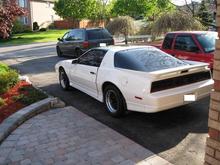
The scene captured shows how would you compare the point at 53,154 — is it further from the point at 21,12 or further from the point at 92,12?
the point at 92,12

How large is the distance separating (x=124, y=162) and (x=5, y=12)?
723cm

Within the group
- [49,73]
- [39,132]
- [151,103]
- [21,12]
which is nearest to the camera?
[151,103]

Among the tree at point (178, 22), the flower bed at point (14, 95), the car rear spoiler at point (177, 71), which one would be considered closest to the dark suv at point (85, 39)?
the tree at point (178, 22)

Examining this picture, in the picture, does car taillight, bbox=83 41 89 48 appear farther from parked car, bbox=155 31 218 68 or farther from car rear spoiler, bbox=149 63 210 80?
car rear spoiler, bbox=149 63 210 80

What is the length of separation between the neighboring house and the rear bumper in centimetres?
5237

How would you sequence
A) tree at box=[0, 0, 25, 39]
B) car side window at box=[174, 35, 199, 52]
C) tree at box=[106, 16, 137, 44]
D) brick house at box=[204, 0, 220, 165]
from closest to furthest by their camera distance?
brick house at box=[204, 0, 220, 165]
car side window at box=[174, 35, 199, 52]
tree at box=[0, 0, 25, 39]
tree at box=[106, 16, 137, 44]

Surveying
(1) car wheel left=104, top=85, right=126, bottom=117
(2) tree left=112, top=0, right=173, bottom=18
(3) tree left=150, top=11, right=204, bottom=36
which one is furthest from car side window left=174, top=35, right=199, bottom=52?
(2) tree left=112, top=0, right=173, bottom=18

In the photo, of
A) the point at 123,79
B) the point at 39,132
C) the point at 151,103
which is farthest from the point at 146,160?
the point at 39,132

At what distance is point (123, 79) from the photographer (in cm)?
635

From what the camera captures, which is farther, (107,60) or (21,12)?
(21,12)

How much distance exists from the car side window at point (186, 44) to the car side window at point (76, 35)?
6118 mm

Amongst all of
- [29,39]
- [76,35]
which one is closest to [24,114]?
[76,35]

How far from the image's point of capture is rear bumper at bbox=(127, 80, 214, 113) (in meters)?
5.79

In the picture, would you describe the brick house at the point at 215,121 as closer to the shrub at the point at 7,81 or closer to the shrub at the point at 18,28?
the shrub at the point at 7,81
